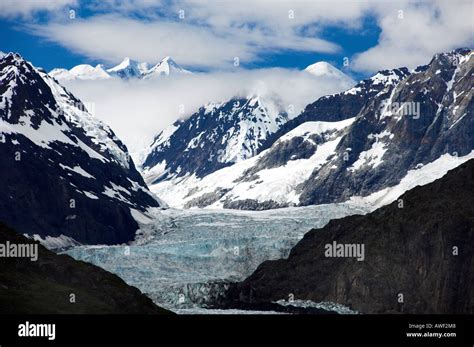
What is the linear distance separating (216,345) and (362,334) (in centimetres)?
1267

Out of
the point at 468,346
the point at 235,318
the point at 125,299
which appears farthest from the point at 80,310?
the point at 468,346

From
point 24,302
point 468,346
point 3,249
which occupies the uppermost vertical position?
point 3,249

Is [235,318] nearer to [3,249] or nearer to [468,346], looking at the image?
[468,346]

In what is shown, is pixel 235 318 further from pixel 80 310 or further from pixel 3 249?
pixel 3 249

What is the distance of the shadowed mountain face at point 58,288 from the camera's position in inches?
5428

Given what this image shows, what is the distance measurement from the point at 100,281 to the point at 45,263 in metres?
9.14

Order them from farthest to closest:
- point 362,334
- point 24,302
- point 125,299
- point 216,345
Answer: point 125,299
point 24,302
point 362,334
point 216,345

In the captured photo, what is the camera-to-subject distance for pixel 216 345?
78812 mm

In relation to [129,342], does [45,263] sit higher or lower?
higher

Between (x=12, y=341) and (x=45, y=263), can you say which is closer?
(x=12, y=341)

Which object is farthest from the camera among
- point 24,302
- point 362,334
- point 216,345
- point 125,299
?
point 125,299

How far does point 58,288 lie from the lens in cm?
15525

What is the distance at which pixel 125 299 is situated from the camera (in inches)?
6614

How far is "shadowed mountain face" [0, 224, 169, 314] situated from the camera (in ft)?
452
